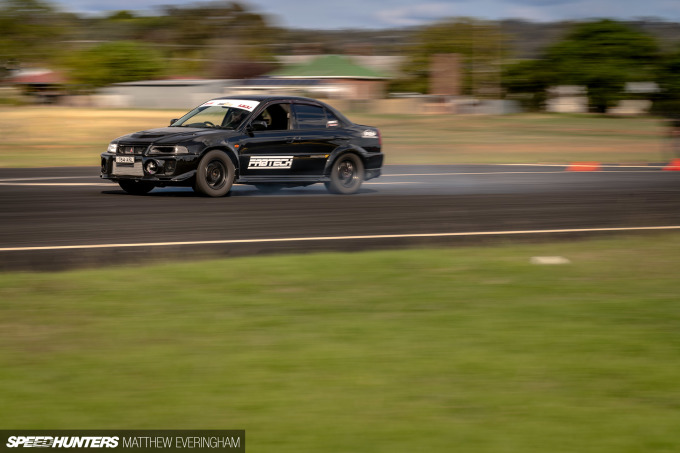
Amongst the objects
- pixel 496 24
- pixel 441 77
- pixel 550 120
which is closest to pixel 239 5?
pixel 496 24

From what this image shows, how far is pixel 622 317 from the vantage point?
6.52 metres

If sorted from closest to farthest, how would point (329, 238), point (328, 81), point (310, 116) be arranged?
point (329, 238)
point (310, 116)
point (328, 81)

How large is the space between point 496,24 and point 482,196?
321 ft

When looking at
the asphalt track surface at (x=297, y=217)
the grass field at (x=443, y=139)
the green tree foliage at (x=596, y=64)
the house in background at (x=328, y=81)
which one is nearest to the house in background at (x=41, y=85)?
the house in background at (x=328, y=81)

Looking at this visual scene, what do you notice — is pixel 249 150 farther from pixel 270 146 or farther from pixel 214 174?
pixel 214 174

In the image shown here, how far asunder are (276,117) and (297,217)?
3.20m

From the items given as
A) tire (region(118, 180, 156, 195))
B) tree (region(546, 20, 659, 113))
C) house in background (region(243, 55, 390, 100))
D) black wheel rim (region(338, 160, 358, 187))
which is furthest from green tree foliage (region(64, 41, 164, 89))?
tire (region(118, 180, 156, 195))

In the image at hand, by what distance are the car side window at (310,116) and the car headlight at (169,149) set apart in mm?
2198

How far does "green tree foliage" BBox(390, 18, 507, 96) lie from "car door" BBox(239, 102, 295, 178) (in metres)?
75.2

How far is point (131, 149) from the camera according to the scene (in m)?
13.7

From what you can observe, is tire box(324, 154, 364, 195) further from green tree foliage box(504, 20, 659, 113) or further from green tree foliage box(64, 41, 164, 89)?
green tree foliage box(64, 41, 164, 89)

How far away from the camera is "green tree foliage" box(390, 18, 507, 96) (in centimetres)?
9319

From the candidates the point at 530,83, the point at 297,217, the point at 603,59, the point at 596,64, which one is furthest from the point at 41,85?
the point at 297,217

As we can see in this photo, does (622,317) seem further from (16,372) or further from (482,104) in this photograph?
(482,104)
